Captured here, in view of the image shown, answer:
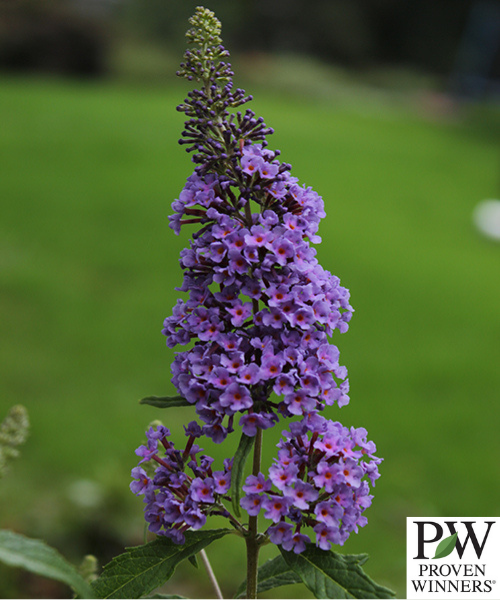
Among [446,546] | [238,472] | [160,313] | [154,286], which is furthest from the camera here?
[154,286]

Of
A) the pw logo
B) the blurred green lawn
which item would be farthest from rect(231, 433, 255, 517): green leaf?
the blurred green lawn

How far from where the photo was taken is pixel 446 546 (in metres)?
1.18

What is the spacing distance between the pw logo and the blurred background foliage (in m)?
1.34

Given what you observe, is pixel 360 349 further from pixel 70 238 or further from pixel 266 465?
pixel 70 238

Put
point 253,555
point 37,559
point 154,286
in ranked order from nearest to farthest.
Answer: point 37,559 < point 253,555 < point 154,286

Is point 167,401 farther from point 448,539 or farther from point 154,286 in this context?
point 154,286

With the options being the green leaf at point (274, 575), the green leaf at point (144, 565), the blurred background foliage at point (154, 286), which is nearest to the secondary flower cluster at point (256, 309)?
the green leaf at point (144, 565)

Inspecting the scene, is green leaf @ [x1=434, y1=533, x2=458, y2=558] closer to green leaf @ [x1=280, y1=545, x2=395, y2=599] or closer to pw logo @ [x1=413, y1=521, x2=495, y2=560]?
pw logo @ [x1=413, y1=521, x2=495, y2=560]

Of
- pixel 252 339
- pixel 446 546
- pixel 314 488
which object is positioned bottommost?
pixel 446 546

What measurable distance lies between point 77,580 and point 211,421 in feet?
0.78

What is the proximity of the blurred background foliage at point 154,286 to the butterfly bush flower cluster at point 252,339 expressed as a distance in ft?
4.95

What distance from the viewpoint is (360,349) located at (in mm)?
4270

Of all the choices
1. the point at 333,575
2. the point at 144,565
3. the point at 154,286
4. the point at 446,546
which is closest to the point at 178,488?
the point at 144,565

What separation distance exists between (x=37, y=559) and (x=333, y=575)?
35cm
